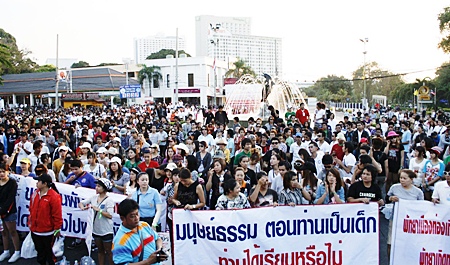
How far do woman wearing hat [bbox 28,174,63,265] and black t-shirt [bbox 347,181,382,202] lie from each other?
13.2 ft

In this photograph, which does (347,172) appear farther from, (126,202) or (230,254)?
(126,202)

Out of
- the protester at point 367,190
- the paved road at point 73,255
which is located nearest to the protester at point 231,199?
the protester at point 367,190

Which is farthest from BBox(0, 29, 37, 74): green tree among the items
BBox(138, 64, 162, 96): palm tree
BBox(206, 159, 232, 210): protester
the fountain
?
BBox(206, 159, 232, 210): protester

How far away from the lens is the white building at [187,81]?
65750 millimetres

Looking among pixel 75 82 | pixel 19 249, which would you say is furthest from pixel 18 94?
pixel 19 249

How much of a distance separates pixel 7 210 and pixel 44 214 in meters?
1.13

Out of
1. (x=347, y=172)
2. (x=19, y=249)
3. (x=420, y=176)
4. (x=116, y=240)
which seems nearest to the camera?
(x=116, y=240)

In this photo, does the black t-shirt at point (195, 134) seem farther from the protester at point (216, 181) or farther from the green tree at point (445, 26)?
the green tree at point (445, 26)

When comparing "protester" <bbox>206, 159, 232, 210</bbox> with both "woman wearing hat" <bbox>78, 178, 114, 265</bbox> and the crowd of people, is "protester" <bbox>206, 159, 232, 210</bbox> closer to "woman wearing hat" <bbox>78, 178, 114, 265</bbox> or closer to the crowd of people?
the crowd of people

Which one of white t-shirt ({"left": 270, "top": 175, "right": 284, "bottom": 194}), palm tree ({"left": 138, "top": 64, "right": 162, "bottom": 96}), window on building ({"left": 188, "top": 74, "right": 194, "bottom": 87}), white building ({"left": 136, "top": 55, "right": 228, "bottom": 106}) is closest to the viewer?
Answer: white t-shirt ({"left": 270, "top": 175, "right": 284, "bottom": 194})

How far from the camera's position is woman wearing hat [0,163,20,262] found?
275 inches

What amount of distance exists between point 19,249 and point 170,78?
198 ft

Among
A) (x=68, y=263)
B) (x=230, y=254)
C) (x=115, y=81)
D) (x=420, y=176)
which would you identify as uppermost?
(x=115, y=81)

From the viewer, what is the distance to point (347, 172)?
30.4 ft
